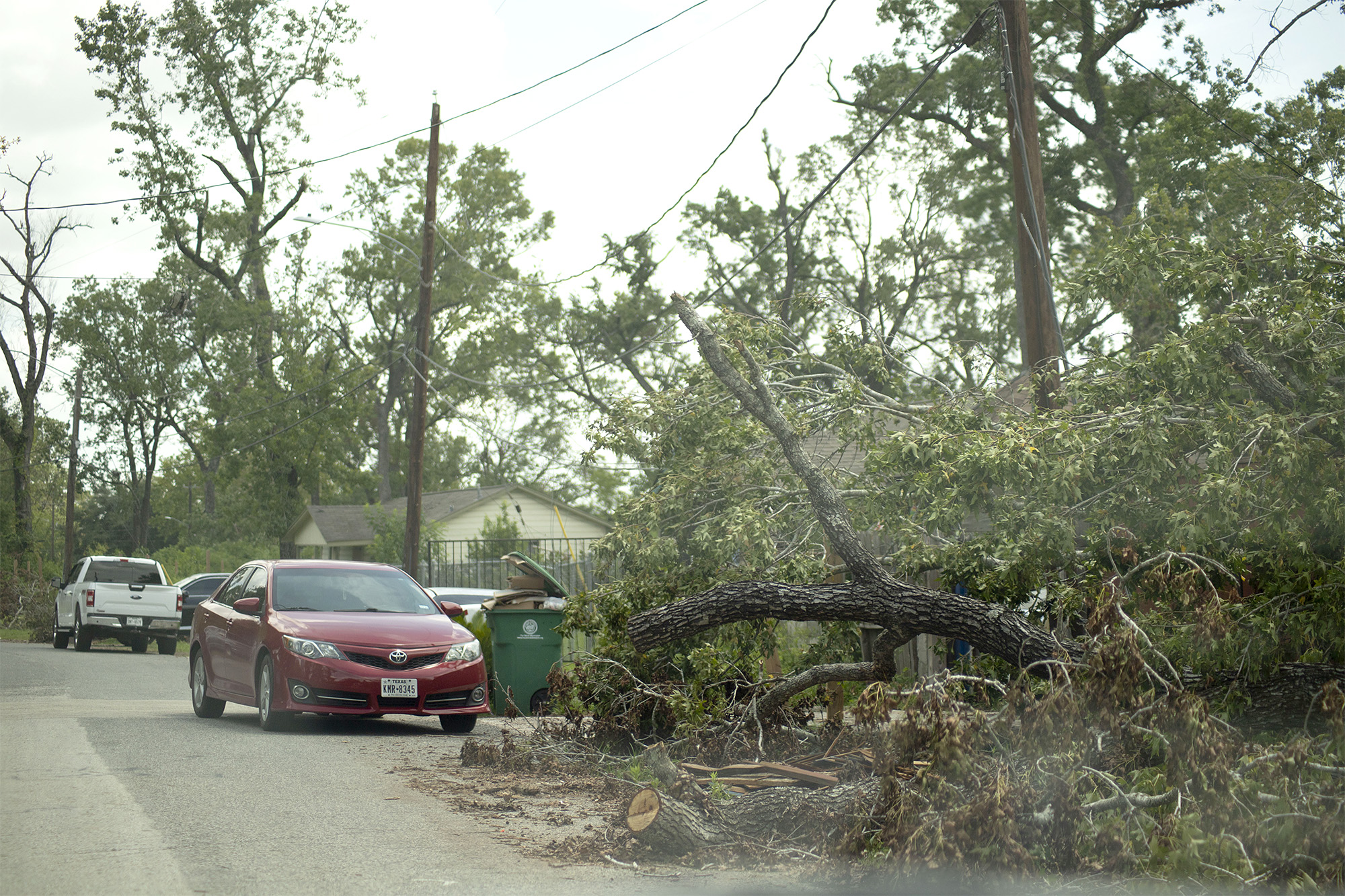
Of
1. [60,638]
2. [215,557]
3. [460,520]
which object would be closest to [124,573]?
[60,638]

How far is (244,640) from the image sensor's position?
35.7 ft

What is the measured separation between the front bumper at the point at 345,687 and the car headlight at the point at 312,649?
3 cm

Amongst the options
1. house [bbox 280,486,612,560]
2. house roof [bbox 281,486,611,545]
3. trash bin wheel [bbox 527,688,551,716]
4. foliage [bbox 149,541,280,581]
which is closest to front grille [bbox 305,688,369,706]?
trash bin wheel [bbox 527,688,551,716]

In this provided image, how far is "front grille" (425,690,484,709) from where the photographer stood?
10.3 meters

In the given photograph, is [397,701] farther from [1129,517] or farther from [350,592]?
[1129,517]

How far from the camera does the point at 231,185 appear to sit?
129ft

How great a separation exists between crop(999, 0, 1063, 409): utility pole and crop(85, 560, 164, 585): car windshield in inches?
722

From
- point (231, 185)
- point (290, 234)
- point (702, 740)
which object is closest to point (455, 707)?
point (702, 740)

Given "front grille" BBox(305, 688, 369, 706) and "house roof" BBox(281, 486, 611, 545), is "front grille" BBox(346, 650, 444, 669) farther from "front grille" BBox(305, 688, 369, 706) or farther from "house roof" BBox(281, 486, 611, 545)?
"house roof" BBox(281, 486, 611, 545)

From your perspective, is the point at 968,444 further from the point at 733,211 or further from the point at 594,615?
the point at 733,211

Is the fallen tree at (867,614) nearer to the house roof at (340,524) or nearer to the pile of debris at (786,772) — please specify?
the pile of debris at (786,772)

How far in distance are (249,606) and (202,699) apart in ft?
5.35

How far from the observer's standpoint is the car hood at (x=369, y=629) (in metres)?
10.2

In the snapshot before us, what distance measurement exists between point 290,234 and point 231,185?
14.6ft
